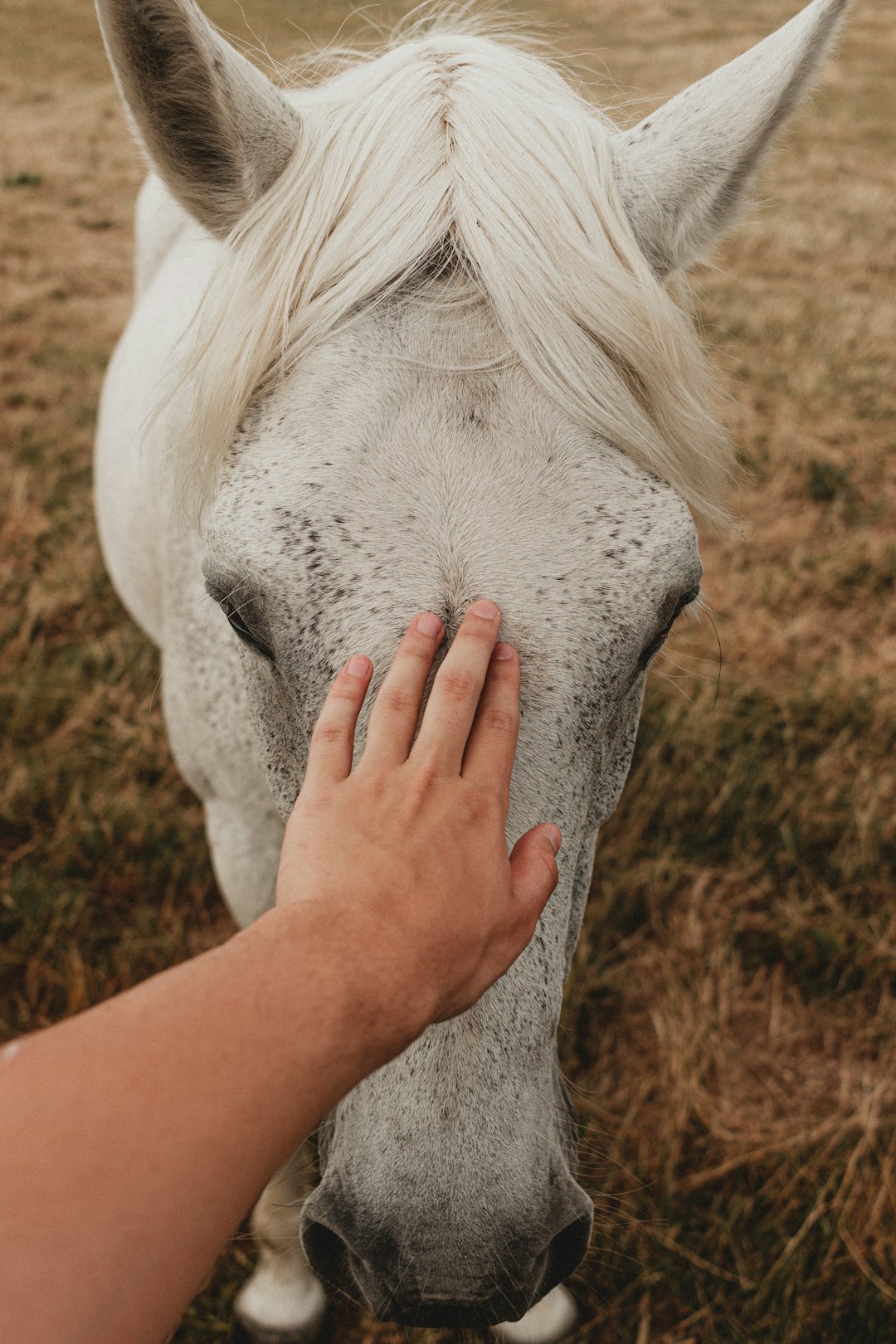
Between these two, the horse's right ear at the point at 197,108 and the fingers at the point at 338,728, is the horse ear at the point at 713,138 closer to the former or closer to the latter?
the horse's right ear at the point at 197,108

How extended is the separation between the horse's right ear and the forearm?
48.5 inches

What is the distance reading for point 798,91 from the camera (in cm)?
151

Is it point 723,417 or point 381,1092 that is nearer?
point 381,1092

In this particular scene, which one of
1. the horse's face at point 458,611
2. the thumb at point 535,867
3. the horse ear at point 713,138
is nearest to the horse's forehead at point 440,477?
the horse's face at point 458,611

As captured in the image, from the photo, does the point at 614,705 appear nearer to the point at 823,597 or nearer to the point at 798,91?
the point at 798,91

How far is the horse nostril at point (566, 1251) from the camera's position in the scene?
4.12 feet

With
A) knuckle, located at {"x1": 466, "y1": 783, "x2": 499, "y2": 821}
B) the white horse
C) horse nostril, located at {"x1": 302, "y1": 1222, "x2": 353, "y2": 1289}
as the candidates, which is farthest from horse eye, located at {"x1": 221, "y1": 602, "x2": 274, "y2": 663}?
horse nostril, located at {"x1": 302, "y1": 1222, "x2": 353, "y2": 1289}

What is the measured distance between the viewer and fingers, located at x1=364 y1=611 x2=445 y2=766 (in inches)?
38.4

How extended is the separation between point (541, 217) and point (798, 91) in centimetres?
55

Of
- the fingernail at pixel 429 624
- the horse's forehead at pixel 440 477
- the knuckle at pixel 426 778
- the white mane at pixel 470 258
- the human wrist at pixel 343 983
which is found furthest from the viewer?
the white mane at pixel 470 258

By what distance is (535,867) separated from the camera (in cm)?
102

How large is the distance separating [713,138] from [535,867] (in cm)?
129

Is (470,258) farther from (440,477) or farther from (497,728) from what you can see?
(497,728)

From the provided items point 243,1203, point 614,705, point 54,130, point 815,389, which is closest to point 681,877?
point 614,705
